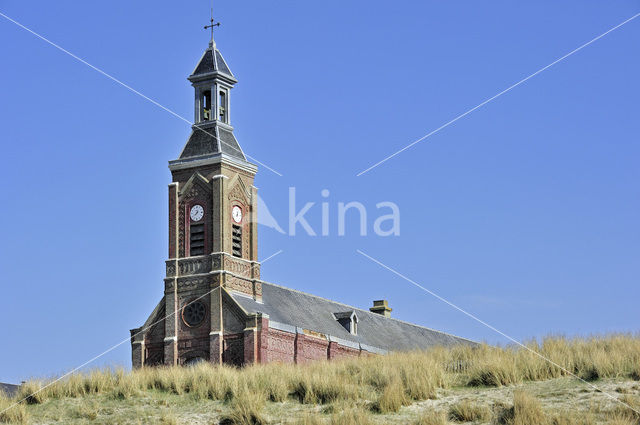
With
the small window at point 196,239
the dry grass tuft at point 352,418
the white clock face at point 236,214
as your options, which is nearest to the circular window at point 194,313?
the small window at point 196,239

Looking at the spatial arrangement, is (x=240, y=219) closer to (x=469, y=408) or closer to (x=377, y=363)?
(x=377, y=363)

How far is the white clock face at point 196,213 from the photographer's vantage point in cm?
5697

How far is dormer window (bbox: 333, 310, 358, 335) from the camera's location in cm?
6397

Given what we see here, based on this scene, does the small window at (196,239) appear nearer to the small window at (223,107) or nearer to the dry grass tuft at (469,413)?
the small window at (223,107)

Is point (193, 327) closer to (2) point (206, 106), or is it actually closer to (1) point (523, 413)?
(2) point (206, 106)

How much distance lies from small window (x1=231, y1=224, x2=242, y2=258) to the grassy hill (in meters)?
22.5

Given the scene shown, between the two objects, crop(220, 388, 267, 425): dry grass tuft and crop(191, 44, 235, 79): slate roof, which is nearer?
crop(220, 388, 267, 425): dry grass tuft

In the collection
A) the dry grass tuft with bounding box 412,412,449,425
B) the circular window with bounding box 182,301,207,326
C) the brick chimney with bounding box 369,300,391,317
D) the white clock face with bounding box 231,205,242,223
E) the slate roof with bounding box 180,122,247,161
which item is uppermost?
the slate roof with bounding box 180,122,247,161

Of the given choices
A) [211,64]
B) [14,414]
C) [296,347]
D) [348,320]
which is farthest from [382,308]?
[14,414]

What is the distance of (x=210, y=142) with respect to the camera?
189ft

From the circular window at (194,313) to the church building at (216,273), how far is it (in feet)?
0.15

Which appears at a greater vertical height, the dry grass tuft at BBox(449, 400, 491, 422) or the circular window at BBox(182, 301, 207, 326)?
the circular window at BBox(182, 301, 207, 326)

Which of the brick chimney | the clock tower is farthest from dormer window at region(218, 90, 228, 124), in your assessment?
the brick chimney

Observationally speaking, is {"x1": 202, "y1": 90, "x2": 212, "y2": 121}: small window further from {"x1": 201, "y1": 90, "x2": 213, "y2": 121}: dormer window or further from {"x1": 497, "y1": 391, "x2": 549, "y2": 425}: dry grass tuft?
{"x1": 497, "y1": 391, "x2": 549, "y2": 425}: dry grass tuft
